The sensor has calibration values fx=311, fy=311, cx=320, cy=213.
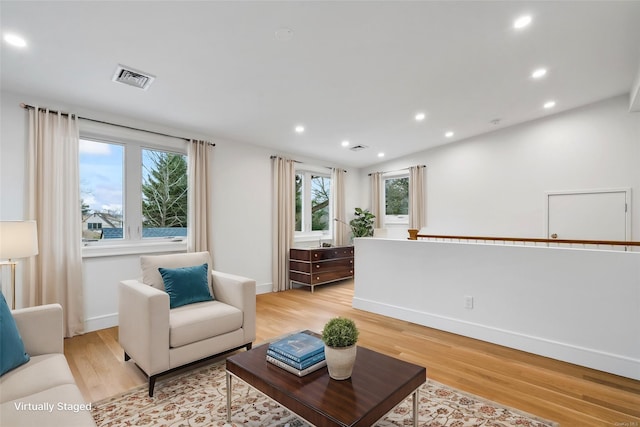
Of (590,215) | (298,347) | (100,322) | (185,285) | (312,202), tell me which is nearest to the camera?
(298,347)

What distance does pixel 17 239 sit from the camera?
7.82 ft

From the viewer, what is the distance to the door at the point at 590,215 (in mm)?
4242

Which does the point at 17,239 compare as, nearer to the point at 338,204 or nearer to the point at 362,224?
the point at 338,204

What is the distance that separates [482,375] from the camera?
249cm

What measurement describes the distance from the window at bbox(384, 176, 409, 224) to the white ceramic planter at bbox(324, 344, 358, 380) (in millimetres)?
5317

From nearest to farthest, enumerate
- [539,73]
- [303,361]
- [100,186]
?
[303,361] → [539,73] → [100,186]

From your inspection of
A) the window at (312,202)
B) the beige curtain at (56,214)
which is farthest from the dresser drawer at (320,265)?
the beige curtain at (56,214)

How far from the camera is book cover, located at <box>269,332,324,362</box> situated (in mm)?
1726

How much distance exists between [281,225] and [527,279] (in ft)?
12.2

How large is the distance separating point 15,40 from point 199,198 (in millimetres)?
2360

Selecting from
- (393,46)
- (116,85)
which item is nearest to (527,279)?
(393,46)

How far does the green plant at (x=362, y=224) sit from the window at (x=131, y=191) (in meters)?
3.59

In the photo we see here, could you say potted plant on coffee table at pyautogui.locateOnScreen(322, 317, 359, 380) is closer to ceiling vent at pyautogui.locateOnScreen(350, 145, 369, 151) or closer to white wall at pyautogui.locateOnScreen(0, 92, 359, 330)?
white wall at pyautogui.locateOnScreen(0, 92, 359, 330)

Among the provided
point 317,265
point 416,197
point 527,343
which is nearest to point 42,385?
point 527,343
